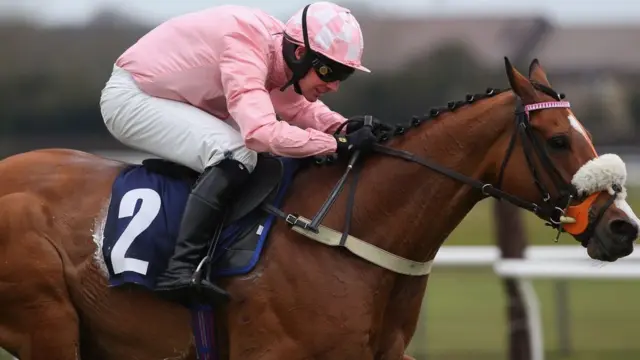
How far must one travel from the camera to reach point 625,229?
366 cm

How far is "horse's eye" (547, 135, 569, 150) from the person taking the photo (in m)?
3.77

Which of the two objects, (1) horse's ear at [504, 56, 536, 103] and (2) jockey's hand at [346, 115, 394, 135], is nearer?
(1) horse's ear at [504, 56, 536, 103]

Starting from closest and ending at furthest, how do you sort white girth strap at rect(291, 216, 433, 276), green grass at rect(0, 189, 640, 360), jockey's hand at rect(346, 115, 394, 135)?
white girth strap at rect(291, 216, 433, 276) < jockey's hand at rect(346, 115, 394, 135) < green grass at rect(0, 189, 640, 360)

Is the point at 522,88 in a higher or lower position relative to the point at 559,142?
higher

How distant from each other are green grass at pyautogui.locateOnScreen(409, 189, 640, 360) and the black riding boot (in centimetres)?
395

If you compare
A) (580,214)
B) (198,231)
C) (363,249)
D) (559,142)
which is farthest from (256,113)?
(580,214)

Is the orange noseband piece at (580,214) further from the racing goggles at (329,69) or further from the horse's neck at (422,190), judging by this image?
the racing goggles at (329,69)

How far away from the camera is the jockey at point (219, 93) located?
3.93 metres

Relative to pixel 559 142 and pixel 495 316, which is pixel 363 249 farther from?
pixel 495 316

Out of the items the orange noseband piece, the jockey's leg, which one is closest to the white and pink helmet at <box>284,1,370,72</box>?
the jockey's leg

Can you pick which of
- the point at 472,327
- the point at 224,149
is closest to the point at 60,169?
the point at 224,149

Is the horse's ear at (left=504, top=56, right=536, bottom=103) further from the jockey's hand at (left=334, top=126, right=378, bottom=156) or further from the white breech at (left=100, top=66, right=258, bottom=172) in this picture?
the white breech at (left=100, top=66, right=258, bottom=172)

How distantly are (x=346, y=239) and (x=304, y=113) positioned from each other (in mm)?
840

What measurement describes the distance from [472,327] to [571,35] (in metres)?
10.6
